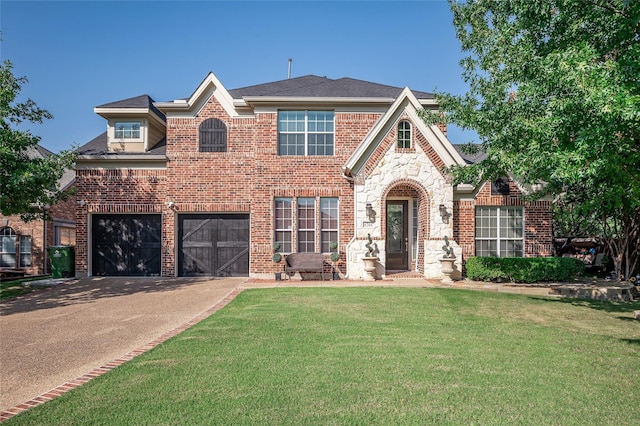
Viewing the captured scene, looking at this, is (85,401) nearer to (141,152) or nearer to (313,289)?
(313,289)

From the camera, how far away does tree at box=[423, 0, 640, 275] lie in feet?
24.7

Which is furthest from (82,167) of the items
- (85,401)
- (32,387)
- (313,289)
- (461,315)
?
(461,315)

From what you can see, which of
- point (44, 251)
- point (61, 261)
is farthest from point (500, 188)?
point (44, 251)

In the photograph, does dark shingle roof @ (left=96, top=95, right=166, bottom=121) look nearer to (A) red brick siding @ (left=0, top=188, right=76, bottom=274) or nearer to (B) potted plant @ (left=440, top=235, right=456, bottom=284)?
(A) red brick siding @ (left=0, top=188, right=76, bottom=274)

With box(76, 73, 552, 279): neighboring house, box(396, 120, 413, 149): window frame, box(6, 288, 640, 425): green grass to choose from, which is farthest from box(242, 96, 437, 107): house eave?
box(6, 288, 640, 425): green grass

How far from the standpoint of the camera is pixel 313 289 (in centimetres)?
1222

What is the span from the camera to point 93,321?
8.83 metres

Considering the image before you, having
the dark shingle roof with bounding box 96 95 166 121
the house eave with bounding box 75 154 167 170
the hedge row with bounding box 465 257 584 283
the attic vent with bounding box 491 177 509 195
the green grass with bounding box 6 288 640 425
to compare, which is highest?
the dark shingle roof with bounding box 96 95 166 121

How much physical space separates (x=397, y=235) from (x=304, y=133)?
5778mm

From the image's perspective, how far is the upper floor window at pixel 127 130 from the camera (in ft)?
56.1

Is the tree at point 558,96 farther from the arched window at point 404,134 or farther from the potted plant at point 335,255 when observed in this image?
the potted plant at point 335,255

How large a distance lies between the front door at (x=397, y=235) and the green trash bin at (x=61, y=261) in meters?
13.1

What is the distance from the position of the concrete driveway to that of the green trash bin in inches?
65.9

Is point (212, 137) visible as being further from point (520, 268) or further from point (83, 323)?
point (520, 268)
